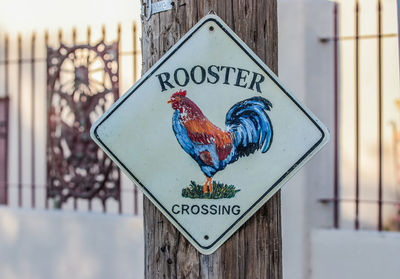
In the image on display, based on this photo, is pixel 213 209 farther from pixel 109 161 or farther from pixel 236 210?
pixel 109 161

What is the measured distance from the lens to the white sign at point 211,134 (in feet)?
6.02

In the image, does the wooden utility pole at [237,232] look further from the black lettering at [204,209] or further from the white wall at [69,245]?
the white wall at [69,245]

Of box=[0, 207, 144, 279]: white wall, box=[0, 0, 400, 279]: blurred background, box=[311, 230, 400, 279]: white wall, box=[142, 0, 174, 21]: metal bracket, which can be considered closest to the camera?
box=[142, 0, 174, 21]: metal bracket

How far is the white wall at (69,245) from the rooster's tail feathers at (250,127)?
3247 millimetres

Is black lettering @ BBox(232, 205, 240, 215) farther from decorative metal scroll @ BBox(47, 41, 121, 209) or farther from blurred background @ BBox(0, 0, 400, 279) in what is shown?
decorative metal scroll @ BBox(47, 41, 121, 209)

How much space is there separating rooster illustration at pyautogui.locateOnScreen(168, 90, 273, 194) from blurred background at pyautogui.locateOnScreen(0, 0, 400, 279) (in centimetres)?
258

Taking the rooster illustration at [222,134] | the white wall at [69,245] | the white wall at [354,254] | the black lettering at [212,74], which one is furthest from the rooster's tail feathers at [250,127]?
the white wall at [69,245]

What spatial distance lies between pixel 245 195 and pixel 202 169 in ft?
0.52

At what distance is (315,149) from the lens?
1.83m

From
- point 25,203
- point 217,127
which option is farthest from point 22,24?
point 217,127

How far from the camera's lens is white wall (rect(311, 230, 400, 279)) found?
4.18 meters

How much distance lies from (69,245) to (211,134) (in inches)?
154

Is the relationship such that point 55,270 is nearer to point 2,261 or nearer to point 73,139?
point 2,261

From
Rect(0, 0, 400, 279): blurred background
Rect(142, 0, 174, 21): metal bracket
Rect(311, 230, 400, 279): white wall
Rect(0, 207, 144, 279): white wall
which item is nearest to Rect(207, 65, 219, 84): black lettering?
Rect(142, 0, 174, 21): metal bracket
